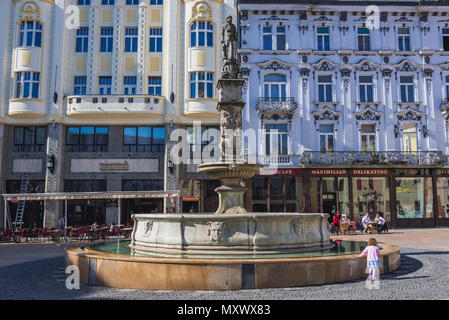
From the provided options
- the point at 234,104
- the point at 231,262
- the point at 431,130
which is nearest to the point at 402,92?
the point at 431,130

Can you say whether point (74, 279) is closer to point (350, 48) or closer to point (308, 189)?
point (308, 189)

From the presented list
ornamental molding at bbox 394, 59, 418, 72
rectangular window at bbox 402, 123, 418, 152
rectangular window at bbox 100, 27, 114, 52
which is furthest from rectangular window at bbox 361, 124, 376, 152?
rectangular window at bbox 100, 27, 114, 52

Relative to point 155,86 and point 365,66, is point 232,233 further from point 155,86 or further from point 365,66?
point 365,66

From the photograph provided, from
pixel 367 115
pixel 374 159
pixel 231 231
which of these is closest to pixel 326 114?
pixel 367 115

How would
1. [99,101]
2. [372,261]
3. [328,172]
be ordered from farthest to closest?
[328,172], [99,101], [372,261]

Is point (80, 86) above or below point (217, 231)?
above

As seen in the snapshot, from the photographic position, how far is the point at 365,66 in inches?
1158

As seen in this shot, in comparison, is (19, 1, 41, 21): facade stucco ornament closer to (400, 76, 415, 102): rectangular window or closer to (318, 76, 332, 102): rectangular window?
(318, 76, 332, 102): rectangular window

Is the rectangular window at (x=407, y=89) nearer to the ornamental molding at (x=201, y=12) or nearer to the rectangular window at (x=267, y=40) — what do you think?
the rectangular window at (x=267, y=40)

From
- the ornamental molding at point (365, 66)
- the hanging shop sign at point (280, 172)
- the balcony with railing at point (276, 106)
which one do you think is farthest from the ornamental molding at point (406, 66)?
the hanging shop sign at point (280, 172)

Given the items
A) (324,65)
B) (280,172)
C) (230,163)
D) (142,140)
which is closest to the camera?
(230,163)

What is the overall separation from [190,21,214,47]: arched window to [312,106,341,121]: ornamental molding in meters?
8.99

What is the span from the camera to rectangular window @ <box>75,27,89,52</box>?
2961 centimetres

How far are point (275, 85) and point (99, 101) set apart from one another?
12470 millimetres
